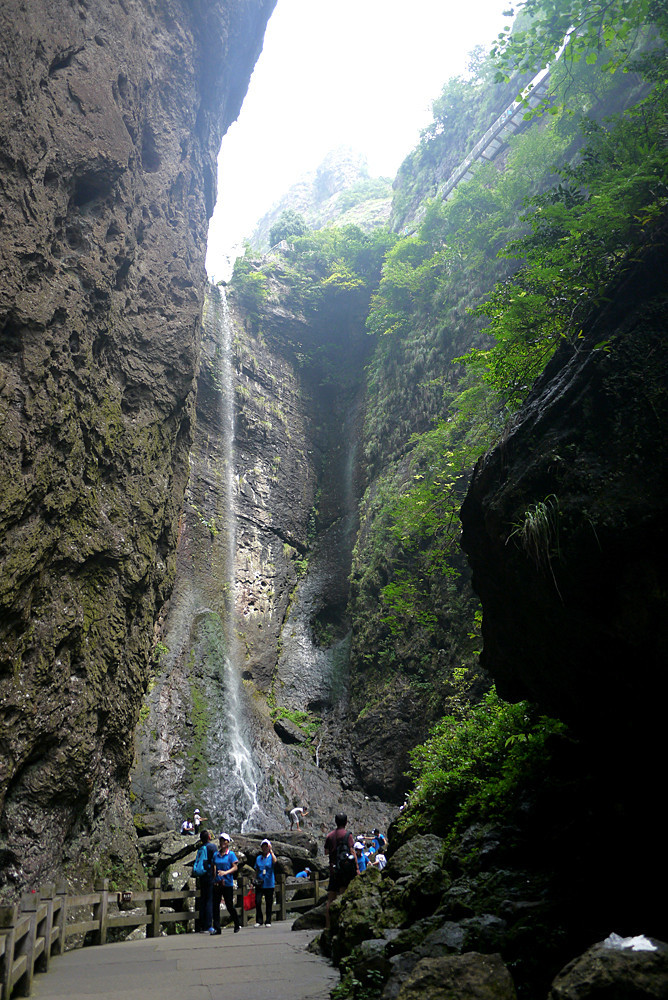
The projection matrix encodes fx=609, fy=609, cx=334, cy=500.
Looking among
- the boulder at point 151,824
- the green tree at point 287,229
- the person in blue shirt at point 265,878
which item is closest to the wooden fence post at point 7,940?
the person in blue shirt at point 265,878

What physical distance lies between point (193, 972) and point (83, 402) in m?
7.99

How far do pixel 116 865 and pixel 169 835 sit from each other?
2.58 meters

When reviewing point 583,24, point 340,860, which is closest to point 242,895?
point 340,860

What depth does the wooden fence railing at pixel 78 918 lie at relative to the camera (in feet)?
14.7

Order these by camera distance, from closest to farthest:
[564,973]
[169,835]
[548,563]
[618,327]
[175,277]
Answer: [564,973], [548,563], [618,327], [169,835], [175,277]

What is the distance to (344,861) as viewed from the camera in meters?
7.28

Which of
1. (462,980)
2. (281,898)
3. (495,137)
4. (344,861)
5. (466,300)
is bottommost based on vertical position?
(281,898)

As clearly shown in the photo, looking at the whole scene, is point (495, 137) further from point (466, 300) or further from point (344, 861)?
point (344, 861)

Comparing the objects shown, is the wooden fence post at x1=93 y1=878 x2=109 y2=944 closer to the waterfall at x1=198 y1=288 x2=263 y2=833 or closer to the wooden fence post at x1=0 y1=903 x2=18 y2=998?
the wooden fence post at x1=0 y1=903 x2=18 y2=998

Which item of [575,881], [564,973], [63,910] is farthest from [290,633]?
[564,973]

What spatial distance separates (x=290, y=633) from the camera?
22969 mm

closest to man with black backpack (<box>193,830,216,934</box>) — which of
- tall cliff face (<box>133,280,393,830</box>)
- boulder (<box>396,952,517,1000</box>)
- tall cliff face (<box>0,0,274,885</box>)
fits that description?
tall cliff face (<box>0,0,274,885</box>)

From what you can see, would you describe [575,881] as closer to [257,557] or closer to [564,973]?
[564,973]

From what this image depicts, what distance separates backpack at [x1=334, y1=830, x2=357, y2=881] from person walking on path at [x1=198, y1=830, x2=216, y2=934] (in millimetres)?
1888
